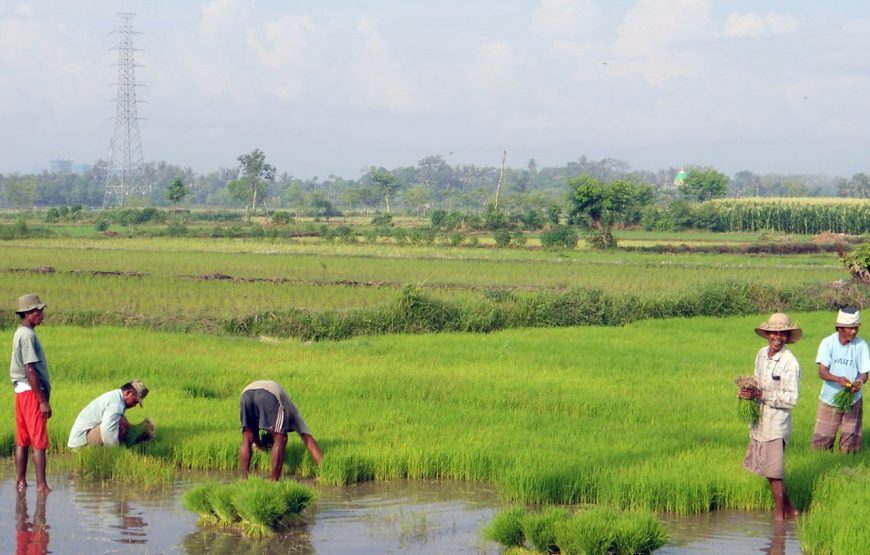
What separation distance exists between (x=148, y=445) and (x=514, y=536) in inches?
138

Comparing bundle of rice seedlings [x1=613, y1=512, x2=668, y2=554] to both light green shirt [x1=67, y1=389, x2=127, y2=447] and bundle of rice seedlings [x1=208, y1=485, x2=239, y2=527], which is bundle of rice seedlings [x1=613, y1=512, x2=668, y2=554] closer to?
bundle of rice seedlings [x1=208, y1=485, x2=239, y2=527]

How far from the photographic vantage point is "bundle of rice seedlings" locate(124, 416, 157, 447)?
843 cm

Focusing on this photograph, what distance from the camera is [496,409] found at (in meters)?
10.2

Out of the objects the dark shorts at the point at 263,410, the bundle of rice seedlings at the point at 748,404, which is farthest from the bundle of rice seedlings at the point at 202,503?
the bundle of rice seedlings at the point at 748,404

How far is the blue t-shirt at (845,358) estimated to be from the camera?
763cm

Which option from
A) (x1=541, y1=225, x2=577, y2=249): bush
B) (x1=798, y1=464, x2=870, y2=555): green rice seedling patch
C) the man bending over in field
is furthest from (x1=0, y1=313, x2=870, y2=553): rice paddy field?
(x1=541, y1=225, x2=577, y2=249): bush

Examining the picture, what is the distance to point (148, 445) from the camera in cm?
851

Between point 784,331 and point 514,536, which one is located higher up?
point 784,331

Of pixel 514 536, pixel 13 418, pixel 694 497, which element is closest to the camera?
pixel 514 536

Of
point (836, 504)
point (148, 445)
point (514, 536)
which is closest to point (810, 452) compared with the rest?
point (836, 504)

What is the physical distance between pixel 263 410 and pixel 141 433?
147 cm

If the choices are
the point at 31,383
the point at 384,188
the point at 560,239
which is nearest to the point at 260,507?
the point at 31,383

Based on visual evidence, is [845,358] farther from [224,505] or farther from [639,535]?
[224,505]

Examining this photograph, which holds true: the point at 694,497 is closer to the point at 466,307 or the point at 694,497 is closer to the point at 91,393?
the point at 91,393
